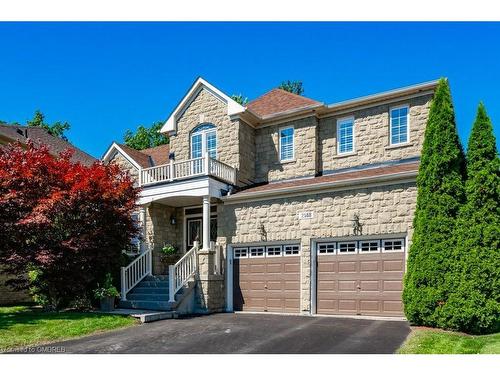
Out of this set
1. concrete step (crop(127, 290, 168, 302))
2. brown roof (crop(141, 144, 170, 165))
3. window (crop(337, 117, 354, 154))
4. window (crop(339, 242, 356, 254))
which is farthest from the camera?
brown roof (crop(141, 144, 170, 165))

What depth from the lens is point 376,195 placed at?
42.9 ft

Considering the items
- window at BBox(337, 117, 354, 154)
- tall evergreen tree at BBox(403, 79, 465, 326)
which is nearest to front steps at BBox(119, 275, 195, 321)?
tall evergreen tree at BBox(403, 79, 465, 326)

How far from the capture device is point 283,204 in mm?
14812

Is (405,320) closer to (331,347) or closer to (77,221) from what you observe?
(331,347)

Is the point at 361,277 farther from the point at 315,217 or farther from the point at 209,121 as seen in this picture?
the point at 209,121

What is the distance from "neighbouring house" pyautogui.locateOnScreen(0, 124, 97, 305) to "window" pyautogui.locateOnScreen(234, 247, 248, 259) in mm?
7418

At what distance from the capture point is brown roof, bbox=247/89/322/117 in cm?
1716

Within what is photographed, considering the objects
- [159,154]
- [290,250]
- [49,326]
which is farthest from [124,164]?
[49,326]

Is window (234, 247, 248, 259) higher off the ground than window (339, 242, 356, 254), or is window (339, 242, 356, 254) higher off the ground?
window (339, 242, 356, 254)

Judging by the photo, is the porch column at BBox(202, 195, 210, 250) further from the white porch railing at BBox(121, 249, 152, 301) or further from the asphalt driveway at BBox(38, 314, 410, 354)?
the asphalt driveway at BBox(38, 314, 410, 354)

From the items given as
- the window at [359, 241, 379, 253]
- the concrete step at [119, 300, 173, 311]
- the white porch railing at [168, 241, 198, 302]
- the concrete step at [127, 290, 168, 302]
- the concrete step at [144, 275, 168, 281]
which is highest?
the window at [359, 241, 379, 253]

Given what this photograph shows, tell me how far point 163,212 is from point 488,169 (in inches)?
471

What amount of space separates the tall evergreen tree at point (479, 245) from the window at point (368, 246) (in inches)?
113

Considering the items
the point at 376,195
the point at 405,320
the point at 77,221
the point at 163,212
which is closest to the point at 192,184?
the point at 163,212
